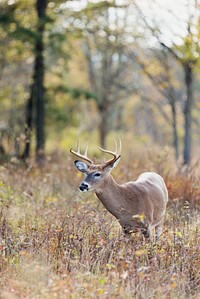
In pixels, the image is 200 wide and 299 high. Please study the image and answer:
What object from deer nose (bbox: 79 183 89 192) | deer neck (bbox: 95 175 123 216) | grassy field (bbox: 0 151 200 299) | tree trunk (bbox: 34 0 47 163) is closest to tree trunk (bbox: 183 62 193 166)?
tree trunk (bbox: 34 0 47 163)

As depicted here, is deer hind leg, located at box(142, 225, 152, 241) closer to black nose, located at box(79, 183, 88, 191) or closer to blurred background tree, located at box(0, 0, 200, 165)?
black nose, located at box(79, 183, 88, 191)

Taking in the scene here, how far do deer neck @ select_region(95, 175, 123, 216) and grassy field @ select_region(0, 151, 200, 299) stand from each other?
186mm

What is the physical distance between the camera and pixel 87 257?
6.84 metres

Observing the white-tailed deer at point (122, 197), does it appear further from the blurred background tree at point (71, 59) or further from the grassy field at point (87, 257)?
the blurred background tree at point (71, 59)

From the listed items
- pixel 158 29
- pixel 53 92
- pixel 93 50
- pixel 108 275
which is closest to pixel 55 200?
pixel 108 275

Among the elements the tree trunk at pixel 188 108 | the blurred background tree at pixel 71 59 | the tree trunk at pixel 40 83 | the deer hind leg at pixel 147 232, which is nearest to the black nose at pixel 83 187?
the deer hind leg at pixel 147 232

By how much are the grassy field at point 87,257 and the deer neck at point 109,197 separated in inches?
7.3

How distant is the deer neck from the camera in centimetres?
Result: 799

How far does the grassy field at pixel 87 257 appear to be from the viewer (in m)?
6.08

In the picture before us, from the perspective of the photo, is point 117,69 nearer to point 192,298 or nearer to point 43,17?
point 43,17

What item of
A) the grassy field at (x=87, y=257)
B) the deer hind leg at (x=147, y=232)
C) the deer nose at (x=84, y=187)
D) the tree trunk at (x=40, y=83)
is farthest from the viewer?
the tree trunk at (x=40, y=83)

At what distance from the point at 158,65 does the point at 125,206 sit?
8428 mm

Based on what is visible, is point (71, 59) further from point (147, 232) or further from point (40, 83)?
point (147, 232)

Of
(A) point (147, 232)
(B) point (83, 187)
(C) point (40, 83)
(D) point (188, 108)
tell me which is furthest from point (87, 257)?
(C) point (40, 83)
